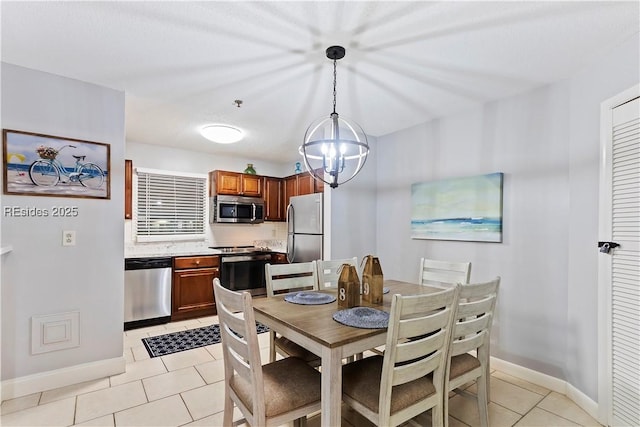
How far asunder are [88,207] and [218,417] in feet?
6.39

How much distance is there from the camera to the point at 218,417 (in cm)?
209

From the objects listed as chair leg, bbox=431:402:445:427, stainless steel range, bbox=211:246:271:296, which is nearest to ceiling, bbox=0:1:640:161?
chair leg, bbox=431:402:445:427

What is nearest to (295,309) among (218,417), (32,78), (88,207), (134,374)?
(218,417)

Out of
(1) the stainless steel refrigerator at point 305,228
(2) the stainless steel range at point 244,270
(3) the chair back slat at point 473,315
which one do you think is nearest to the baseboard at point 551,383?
(3) the chair back slat at point 473,315

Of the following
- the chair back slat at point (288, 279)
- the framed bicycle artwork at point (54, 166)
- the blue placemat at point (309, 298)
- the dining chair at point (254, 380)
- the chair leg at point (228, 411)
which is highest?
the framed bicycle artwork at point (54, 166)

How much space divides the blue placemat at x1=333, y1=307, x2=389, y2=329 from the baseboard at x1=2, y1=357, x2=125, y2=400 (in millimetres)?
2143

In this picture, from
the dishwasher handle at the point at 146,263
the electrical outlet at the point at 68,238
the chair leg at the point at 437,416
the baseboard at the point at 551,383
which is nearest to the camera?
the chair leg at the point at 437,416

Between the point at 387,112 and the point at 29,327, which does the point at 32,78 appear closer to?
the point at 29,327

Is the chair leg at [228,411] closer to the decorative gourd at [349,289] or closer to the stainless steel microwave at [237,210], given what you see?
the decorative gourd at [349,289]

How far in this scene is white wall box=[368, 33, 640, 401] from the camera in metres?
2.22

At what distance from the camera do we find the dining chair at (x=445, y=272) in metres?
2.55

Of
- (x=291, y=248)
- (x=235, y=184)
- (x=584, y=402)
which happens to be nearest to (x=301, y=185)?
(x=291, y=248)

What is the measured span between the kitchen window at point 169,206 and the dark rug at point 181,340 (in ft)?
5.30

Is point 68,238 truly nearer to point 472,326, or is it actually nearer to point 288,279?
point 288,279
